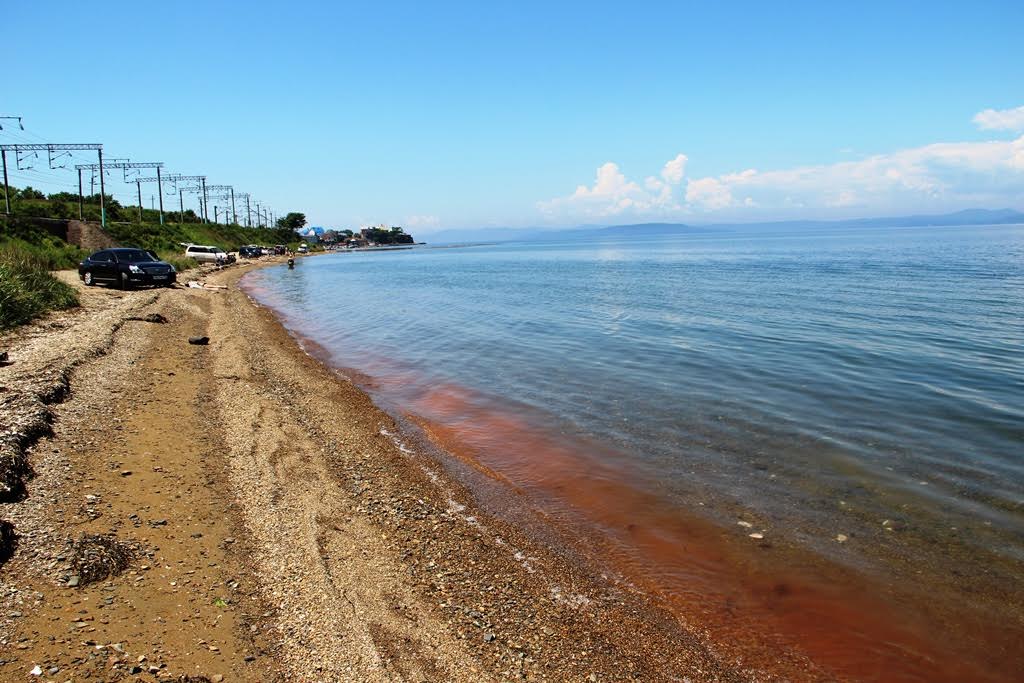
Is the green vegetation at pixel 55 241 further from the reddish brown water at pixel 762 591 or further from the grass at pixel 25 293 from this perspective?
the reddish brown water at pixel 762 591

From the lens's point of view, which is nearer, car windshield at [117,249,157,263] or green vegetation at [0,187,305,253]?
car windshield at [117,249,157,263]

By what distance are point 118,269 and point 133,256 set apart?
1912mm

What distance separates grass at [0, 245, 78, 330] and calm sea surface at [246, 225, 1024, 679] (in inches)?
350

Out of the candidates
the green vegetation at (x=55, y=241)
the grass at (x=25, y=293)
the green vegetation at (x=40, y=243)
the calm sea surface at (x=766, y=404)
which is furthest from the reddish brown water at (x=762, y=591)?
the green vegetation at (x=40, y=243)

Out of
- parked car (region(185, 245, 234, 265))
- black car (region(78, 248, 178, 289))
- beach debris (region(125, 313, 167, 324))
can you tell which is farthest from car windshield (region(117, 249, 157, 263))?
parked car (region(185, 245, 234, 265))

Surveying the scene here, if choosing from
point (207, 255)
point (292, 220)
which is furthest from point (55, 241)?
point (292, 220)

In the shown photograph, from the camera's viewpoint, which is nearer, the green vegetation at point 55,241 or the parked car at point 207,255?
the green vegetation at point 55,241


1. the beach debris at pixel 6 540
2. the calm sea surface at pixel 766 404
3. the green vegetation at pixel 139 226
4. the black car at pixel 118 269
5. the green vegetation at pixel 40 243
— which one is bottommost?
the calm sea surface at pixel 766 404

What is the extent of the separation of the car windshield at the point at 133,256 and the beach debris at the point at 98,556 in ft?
109

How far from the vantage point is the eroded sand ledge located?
4902 mm

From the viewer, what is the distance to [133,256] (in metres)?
34.8

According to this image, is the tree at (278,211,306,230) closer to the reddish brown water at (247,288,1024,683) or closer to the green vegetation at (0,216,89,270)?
the green vegetation at (0,216,89,270)

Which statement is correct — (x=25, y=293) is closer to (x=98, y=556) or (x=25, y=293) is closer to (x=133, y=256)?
(x=133, y=256)

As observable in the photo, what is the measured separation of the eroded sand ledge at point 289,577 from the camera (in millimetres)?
4902
